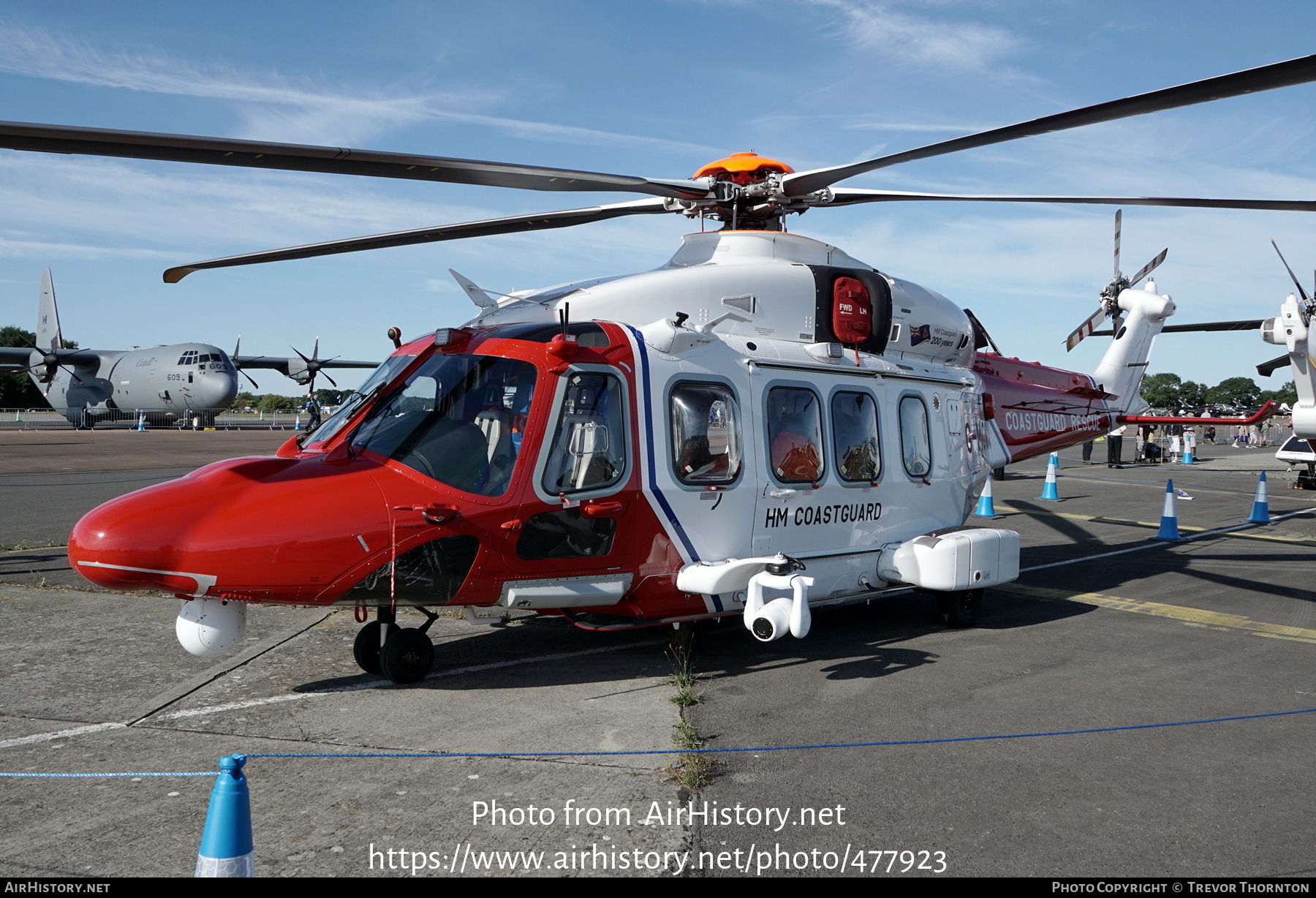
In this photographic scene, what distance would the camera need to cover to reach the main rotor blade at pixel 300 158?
13.4 feet

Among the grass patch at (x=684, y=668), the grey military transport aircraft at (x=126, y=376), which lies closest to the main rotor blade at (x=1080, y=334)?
the grass patch at (x=684, y=668)

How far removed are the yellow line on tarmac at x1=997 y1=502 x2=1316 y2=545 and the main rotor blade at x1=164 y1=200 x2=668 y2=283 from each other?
36.5ft

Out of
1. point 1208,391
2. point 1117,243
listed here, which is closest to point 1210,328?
point 1117,243

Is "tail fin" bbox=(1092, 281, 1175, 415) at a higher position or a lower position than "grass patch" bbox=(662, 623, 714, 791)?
higher

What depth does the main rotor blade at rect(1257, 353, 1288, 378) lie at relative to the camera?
22938 mm

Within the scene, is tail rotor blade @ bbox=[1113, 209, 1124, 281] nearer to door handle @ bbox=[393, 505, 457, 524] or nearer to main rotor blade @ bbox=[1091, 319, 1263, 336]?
main rotor blade @ bbox=[1091, 319, 1263, 336]

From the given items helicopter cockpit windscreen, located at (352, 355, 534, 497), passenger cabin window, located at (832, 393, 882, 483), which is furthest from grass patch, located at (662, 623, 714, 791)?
passenger cabin window, located at (832, 393, 882, 483)

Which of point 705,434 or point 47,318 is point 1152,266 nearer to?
point 705,434

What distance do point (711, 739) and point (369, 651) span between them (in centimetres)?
247

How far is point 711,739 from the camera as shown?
16.4 feet

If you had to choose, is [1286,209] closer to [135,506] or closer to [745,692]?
[745,692]

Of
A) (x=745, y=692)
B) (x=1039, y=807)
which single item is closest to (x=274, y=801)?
(x=745, y=692)

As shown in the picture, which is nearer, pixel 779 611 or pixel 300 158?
pixel 300 158

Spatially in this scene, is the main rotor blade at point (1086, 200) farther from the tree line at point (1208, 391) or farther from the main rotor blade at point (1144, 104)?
the tree line at point (1208, 391)
